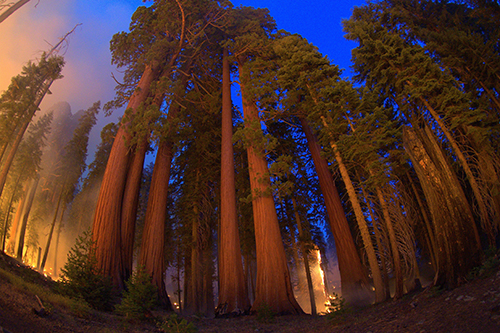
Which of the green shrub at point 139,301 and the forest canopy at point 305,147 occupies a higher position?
the forest canopy at point 305,147

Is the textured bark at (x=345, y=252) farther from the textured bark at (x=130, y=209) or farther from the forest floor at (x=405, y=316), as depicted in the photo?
the textured bark at (x=130, y=209)

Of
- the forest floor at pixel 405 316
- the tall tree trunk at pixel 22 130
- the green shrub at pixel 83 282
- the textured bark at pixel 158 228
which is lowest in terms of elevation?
the forest floor at pixel 405 316

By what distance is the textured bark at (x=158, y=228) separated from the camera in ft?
32.8

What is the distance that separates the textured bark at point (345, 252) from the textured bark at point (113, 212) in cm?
820

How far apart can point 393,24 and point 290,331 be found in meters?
12.7

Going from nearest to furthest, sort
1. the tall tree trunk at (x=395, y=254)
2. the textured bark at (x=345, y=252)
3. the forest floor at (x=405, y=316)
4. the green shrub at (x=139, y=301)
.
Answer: the forest floor at (x=405, y=316) → the green shrub at (x=139, y=301) → the tall tree trunk at (x=395, y=254) → the textured bark at (x=345, y=252)

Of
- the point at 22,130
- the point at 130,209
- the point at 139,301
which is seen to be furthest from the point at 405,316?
the point at 22,130

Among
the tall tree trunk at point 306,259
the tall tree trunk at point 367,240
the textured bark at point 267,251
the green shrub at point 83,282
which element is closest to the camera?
the green shrub at point 83,282

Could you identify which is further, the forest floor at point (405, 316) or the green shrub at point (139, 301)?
the green shrub at point (139, 301)

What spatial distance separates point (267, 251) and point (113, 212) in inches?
242

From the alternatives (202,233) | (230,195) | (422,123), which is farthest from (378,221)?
(202,233)

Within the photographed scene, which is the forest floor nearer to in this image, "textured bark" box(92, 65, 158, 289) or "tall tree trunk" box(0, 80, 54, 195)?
"textured bark" box(92, 65, 158, 289)

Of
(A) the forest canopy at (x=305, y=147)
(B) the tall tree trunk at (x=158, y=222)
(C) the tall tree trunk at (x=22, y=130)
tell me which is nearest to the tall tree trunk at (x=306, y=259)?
(A) the forest canopy at (x=305, y=147)

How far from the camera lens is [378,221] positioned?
900 centimetres
